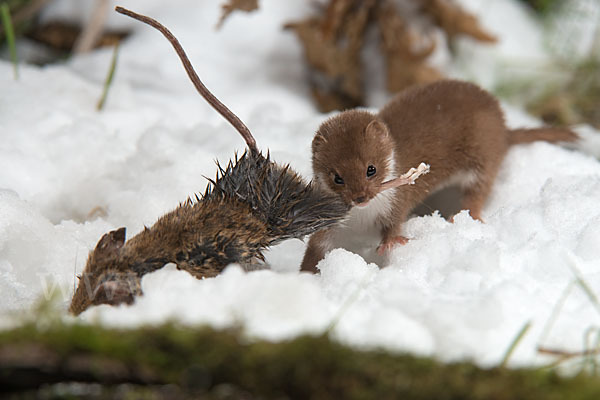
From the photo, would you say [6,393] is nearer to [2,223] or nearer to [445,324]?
[445,324]

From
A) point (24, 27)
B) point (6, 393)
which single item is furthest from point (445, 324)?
point (24, 27)

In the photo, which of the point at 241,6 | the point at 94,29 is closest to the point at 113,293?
the point at 241,6

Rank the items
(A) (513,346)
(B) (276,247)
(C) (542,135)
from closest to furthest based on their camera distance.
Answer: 1. (A) (513,346)
2. (B) (276,247)
3. (C) (542,135)

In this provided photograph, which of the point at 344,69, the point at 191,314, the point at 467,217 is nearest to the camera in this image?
the point at 191,314

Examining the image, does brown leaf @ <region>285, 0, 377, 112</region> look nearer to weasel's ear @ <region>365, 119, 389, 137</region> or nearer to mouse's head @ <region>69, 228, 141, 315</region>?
weasel's ear @ <region>365, 119, 389, 137</region>

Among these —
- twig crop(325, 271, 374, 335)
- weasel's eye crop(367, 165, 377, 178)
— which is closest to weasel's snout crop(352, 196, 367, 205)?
Result: weasel's eye crop(367, 165, 377, 178)

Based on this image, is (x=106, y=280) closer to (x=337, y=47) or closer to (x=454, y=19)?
(x=337, y=47)
